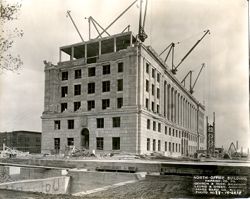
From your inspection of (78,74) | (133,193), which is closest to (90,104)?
(78,74)

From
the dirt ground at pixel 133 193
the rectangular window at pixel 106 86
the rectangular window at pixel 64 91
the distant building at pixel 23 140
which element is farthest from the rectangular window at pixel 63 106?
the dirt ground at pixel 133 193

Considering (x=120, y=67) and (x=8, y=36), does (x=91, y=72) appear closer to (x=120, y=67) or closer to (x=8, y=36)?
(x=120, y=67)

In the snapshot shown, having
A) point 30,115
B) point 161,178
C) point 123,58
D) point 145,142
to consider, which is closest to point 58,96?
point 30,115

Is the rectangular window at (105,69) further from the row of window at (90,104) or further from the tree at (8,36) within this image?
the tree at (8,36)

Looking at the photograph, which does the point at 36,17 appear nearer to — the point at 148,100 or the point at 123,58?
the point at 123,58

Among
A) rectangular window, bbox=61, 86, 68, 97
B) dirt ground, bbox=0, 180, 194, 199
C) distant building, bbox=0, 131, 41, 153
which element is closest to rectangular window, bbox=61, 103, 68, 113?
rectangular window, bbox=61, 86, 68, 97

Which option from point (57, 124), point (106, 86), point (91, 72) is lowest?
point (57, 124)

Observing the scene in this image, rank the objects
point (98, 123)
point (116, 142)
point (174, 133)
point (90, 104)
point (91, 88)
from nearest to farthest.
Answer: point (174, 133)
point (91, 88)
point (90, 104)
point (98, 123)
point (116, 142)
